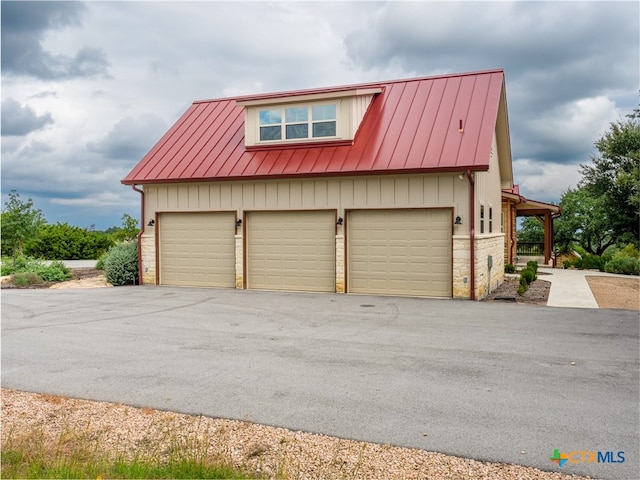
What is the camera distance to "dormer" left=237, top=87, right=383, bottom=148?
15992mm

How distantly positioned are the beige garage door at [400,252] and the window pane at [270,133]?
3803 mm

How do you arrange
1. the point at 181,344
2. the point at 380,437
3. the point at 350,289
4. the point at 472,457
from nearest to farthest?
the point at 472,457 < the point at 380,437 < the point at 181,344 < the point at 350,289

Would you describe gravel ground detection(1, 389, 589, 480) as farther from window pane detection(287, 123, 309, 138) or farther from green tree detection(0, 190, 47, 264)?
green tree detection(0, 190, 47, 264)

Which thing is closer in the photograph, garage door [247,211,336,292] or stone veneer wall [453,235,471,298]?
stone veneer wall [453,235,471,298]

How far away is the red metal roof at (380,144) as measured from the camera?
47.2 ft

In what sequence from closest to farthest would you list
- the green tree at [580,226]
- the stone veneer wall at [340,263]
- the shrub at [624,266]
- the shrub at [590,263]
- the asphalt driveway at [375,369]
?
the asphalt driveway at [375,369], the stone veneer wall at [340,263], the shrub at [624,266], the shrub at [590,263], the green tree at [580,226]

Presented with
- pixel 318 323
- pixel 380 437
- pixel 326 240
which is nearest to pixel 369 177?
pixel 326 240

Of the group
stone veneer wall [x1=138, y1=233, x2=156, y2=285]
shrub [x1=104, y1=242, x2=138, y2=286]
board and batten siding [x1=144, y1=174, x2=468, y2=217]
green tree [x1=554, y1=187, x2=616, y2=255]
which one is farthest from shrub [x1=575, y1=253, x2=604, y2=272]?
shrub [x1=104, y1=242, x2=138, y2=286]

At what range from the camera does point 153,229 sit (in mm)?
17391

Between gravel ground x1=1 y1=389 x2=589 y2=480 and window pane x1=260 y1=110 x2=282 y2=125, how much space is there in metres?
12.5

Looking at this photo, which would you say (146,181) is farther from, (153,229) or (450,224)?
(450,224)

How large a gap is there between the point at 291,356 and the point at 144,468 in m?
→ 3.91

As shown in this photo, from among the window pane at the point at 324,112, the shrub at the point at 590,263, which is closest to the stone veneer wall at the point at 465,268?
the window pane at the point at 324,112

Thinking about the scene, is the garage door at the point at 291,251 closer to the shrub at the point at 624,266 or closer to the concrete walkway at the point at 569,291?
the concrete walkway at the point at 569,291
